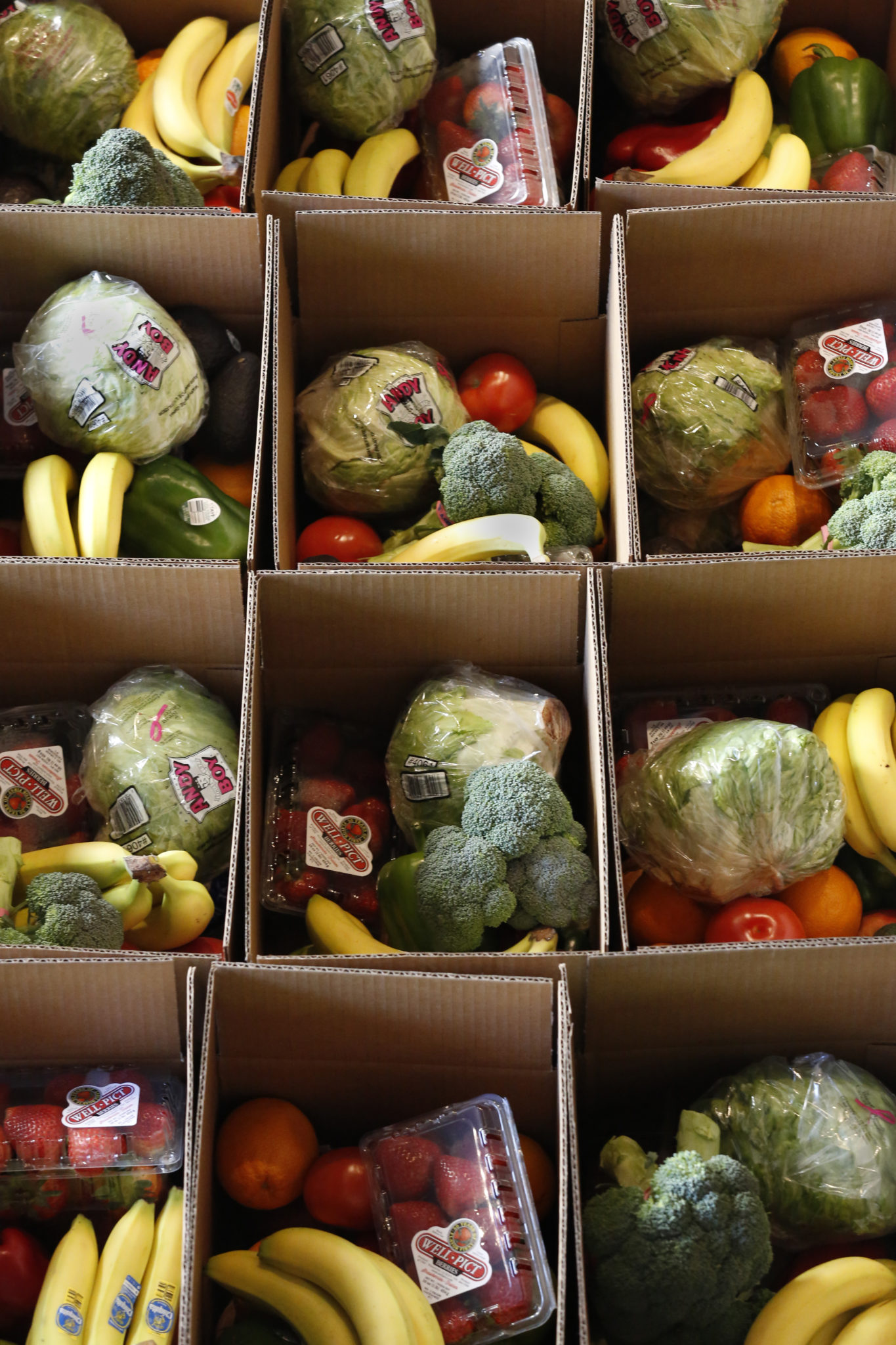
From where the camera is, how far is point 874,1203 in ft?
4.41

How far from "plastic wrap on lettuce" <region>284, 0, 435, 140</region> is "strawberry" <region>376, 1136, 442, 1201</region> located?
1.55 metres

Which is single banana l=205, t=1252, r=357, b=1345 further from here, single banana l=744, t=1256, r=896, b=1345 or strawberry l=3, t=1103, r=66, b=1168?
single banana l=744, t=1256, r=896, b=1345

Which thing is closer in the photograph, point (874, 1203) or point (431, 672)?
point (874, 1203)

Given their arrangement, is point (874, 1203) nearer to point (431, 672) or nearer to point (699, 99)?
point (431, 672)

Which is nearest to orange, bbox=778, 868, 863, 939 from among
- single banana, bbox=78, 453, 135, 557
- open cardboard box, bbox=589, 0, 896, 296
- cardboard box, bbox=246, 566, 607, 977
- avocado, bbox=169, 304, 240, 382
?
cardboard box, bbox=246, 566, 607, 977

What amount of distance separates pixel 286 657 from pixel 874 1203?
0.95 meters

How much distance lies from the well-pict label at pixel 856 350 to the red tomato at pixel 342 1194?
1.33m

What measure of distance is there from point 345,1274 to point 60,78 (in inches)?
68.5

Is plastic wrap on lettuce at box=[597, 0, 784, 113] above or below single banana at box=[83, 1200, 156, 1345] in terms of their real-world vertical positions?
above

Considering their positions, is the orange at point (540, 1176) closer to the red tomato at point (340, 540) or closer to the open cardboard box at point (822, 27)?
the red tomato at point (340, 540)

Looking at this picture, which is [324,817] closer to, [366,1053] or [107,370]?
[366,1053]

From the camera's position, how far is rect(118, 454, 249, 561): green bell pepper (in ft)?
5.54

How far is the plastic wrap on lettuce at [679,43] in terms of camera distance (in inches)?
79.4

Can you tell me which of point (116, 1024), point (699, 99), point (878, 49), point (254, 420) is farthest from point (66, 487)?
→ point (878, 49)
